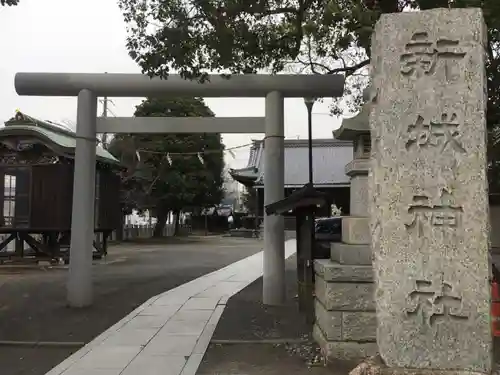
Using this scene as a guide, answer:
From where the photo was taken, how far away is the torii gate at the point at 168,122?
9945 millimetres

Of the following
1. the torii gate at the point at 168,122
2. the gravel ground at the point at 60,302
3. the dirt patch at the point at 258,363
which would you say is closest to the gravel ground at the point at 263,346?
the dirt patch at the point at 258,363

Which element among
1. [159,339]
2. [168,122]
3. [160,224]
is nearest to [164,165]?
[160,224]

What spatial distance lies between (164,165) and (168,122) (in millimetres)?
23706

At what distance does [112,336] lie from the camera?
7547mm

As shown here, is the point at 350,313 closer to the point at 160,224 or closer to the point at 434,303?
the point at 434,303

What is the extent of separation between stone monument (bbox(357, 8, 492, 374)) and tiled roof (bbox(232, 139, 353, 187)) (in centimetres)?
2782

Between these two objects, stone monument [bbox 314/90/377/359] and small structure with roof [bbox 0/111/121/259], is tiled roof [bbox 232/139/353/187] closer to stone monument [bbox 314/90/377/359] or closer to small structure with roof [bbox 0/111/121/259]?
small structure with roof [bbox 0/111/121/259]

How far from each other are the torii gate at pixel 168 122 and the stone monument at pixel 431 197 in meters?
6.15

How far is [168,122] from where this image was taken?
1034 centimetres

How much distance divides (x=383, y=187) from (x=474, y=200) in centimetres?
65

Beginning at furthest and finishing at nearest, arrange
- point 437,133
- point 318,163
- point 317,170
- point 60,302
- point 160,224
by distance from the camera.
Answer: point 160,224
point 318,163
point 317,170
point 60,302
point 437,133

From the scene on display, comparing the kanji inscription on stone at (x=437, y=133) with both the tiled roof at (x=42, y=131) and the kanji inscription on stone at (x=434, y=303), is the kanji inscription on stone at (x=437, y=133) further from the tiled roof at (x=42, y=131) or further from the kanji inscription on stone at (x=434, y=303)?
the tiled roof at (x=42, y=131)

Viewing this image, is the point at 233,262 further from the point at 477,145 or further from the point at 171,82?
the point at 477,145

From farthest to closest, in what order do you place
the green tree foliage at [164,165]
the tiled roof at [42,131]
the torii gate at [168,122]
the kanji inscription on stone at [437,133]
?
the green tree foliage at [164,165] → the tiled roof at [42,131] → the torii gate at [168,122] → the kanji inscription on stone at [437,133]
